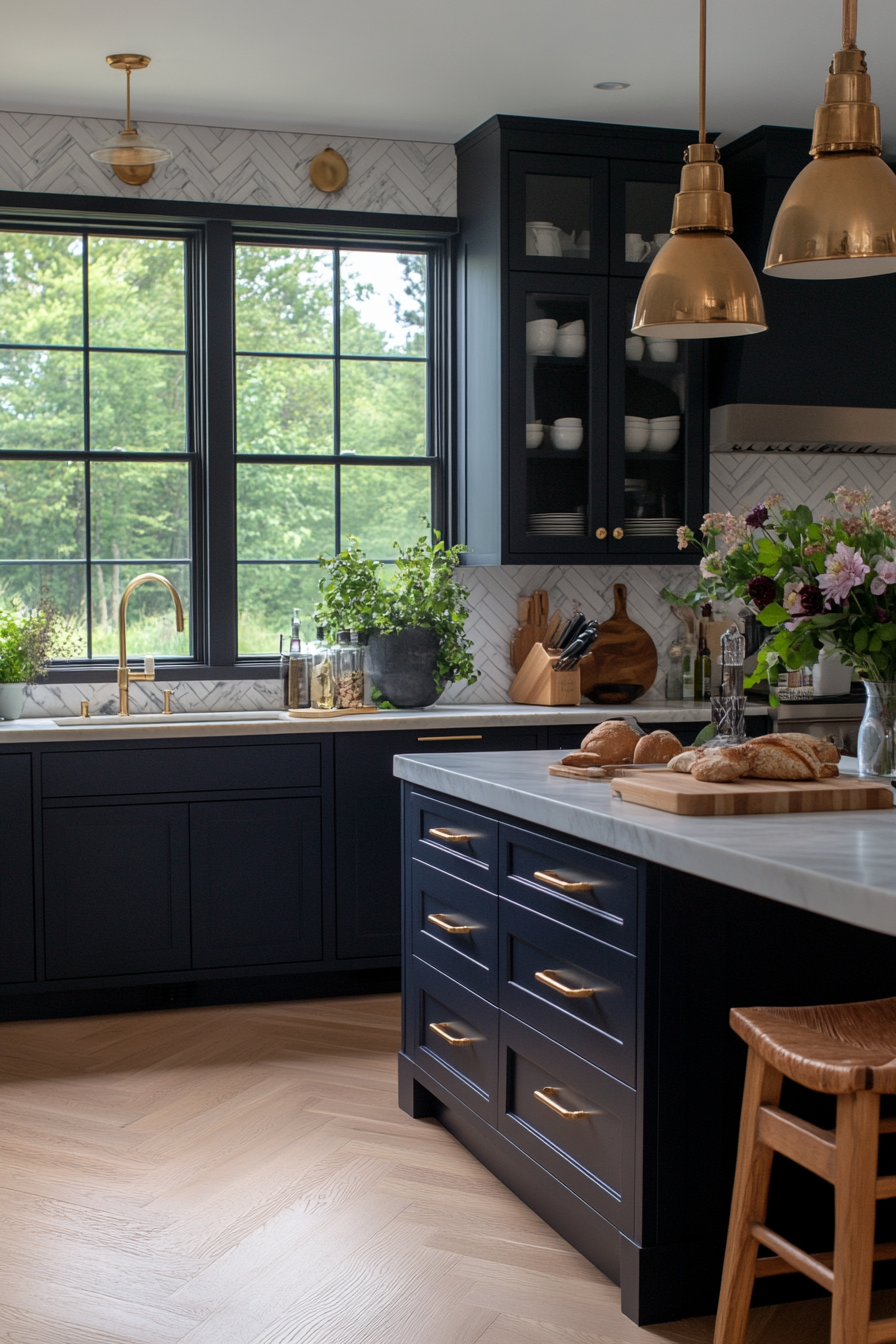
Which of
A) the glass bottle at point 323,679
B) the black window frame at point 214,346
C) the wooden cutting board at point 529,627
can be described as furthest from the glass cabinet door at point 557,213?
the glass bottle at point 323,679

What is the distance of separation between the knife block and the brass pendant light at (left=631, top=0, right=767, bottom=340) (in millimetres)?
2468

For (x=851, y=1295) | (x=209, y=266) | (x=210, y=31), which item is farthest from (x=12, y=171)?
(x=851, y=1295)

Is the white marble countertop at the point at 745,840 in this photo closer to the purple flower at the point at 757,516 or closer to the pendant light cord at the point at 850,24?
the purple flower at the point at 757,516

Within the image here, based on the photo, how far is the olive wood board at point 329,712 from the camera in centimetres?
451

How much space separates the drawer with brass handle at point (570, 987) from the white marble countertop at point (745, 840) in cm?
20

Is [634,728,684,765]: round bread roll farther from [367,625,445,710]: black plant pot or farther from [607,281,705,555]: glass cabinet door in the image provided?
[607,281,705,555]: glass cabinet door

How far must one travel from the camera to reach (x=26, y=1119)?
3365 mm

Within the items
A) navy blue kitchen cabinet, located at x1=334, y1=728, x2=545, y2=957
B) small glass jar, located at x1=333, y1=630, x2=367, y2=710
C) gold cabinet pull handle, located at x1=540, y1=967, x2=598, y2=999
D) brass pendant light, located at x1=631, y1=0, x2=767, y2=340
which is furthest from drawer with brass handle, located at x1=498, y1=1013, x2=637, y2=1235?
small glass jar, located at x1=333, y1=630, x2=367, y2=710

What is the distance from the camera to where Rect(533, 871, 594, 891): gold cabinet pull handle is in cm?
248

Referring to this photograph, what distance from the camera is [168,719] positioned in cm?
458

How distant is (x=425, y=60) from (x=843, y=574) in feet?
8.56

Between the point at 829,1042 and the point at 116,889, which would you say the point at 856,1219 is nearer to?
the point at 829,1042

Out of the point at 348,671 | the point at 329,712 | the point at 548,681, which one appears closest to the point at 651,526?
the point at 548,681

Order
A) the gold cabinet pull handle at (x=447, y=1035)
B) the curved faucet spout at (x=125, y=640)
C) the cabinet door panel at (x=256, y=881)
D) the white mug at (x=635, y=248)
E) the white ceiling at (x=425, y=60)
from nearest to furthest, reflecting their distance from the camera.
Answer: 1. the gold cabinet pull handle at (x=447, y=1035)
2. the white ceiling at (x=425, y=60)
3. the cabinet door panel at (x=256, y=881)
4. the curved faucet spout at (x=125, y=640)
5. the white mug at (x=635, y=248)
